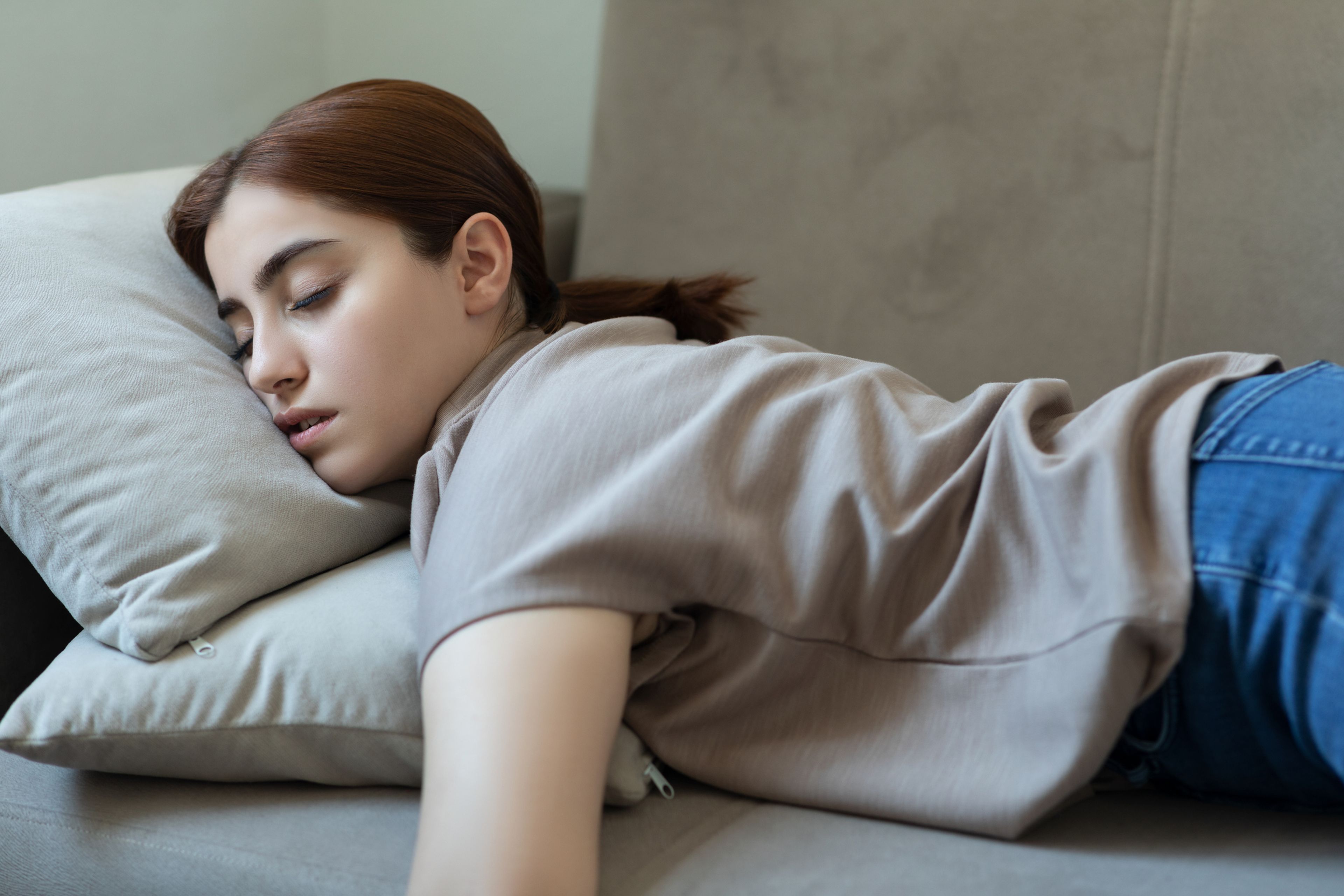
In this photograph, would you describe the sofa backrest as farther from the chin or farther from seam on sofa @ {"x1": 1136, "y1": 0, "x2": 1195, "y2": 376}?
the chin

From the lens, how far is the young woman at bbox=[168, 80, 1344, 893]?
59 centimetres

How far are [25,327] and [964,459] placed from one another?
74cm

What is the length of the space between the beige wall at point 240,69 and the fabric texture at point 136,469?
0.62 m

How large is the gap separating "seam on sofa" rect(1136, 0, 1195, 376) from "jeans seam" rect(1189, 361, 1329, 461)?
75cm

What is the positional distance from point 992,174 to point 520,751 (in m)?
1.20

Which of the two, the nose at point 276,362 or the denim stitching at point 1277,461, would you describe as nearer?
the denim stitching at point 1277,461

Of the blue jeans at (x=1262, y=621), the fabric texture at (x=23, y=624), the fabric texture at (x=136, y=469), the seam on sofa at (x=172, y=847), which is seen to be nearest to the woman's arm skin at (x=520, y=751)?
the seam on sofa at (x=172, y=847)

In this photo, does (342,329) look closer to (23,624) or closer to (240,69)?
(23,624)

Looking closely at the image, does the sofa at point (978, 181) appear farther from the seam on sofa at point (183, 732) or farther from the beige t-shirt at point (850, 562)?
the beige t-shirt at point (850, 562)

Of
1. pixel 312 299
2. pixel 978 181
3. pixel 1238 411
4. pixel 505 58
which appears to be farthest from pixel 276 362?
pixel 505 58

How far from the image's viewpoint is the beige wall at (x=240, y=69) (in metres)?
1.43

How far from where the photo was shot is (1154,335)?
4.73 feet

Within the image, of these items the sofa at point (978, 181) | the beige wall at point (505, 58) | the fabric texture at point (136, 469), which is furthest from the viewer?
the beige wall at point (505, 58)

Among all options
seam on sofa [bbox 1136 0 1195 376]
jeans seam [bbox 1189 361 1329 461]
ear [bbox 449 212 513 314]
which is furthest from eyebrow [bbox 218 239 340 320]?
seam on sofa [bbox 1136 0 1195 376]
